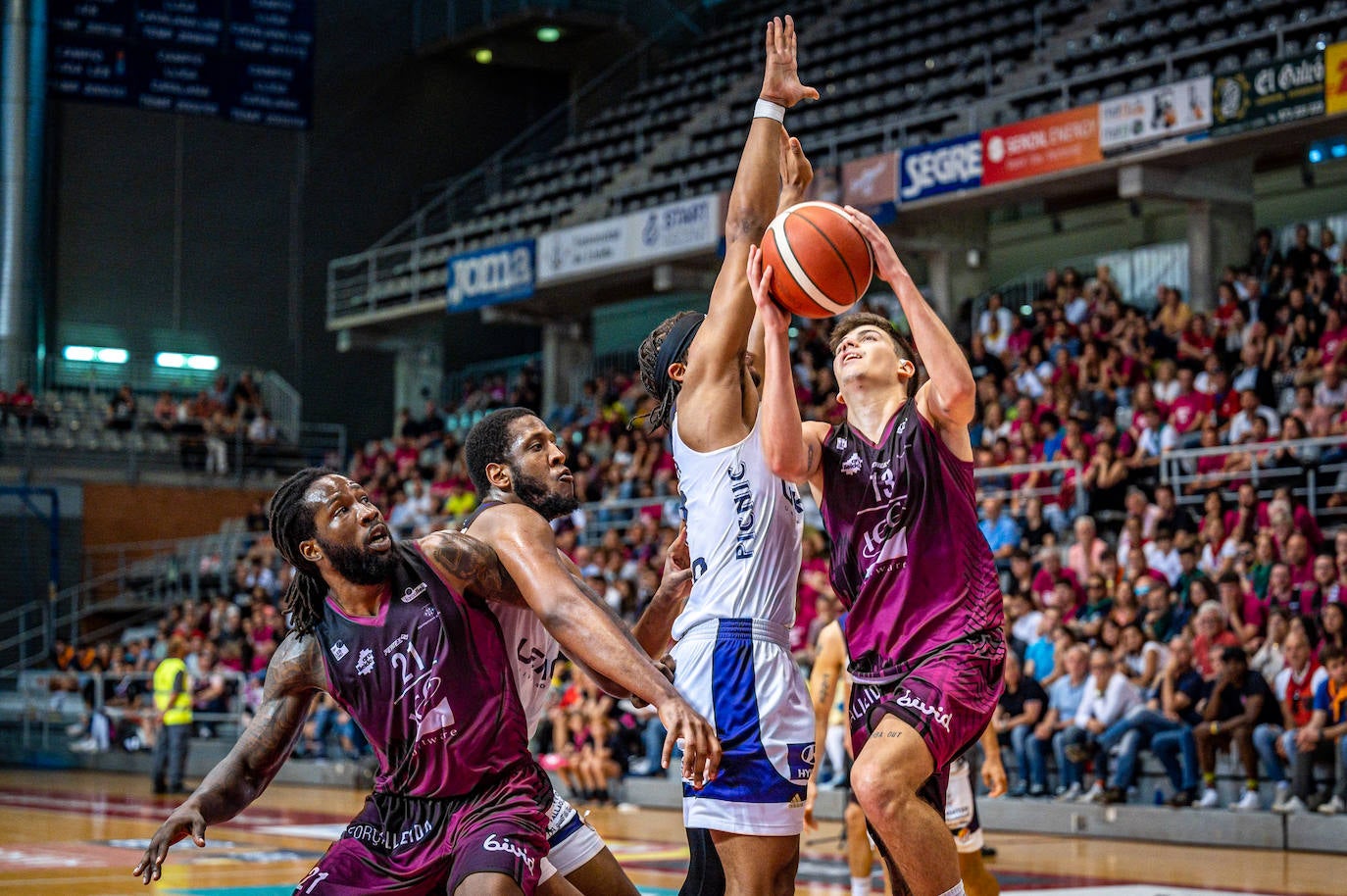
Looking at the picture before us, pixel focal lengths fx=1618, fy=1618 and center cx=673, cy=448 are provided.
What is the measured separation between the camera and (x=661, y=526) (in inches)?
752

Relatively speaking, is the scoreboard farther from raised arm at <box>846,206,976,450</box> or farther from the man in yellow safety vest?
raised arm at <box>846,206,976,450</box>

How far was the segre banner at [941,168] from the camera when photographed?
19.7 meters

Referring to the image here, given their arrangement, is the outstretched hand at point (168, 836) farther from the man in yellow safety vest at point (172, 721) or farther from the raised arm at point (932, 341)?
the man in yellow safety vest at point (172, 721)

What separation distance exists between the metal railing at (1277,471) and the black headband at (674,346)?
9762 mm

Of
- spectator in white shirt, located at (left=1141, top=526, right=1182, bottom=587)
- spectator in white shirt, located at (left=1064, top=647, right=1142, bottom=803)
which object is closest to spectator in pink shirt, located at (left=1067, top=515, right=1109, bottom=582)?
spectator in white shirt, located at (left=1141, top=526, right=1182, bottom=587)

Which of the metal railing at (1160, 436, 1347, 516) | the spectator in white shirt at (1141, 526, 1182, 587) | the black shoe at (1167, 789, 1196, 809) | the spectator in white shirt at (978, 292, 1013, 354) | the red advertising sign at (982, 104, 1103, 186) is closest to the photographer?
the black shoe at (1167, 789, 1196, 809)

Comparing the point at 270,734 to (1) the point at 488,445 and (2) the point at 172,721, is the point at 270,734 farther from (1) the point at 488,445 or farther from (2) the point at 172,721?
(2) the point at 172,721

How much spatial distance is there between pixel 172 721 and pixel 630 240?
395 inches

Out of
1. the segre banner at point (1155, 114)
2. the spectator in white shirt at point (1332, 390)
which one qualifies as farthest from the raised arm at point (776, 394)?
the segre banner at point (1155, 114)

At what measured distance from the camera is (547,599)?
4340 millimetres

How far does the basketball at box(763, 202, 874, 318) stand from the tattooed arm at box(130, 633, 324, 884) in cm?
172

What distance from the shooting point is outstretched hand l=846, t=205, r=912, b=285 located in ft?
15.9

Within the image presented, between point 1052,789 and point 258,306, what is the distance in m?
24.2

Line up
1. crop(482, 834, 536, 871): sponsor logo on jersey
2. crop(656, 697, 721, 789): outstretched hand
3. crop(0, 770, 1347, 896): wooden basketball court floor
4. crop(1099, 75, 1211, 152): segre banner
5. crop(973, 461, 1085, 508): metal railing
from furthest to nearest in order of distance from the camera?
crop(1099, 75, 1211, 152): segre banner < crop(973, 461, 1085, 508): metal railing < crop(0, 770, 1347, 896): wooden basketball court floor < crop(482, 834, 536, 871): sponsor logo on jersey < crop(656, 697, 721, 789): outstretched hand
